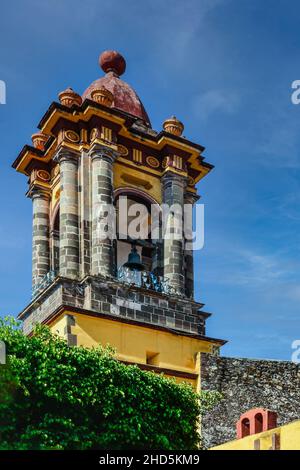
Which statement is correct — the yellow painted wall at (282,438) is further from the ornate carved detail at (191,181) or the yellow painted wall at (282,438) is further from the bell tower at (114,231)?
the ornate carved detail at (191,181)

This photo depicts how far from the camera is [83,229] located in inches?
1035

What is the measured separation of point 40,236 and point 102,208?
282 centimetres

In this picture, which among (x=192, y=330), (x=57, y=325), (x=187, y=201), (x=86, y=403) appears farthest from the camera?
(x=187, y=201)

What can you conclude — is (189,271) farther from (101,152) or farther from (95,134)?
(95,134)

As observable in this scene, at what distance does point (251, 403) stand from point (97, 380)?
5.66 m

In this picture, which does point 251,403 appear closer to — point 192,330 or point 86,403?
point 192,330

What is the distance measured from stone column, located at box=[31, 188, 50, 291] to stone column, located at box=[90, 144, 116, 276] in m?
2.39

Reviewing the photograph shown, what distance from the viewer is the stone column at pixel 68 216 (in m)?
25.9

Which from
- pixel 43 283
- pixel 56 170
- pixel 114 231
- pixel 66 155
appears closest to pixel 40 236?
pixel 43 283

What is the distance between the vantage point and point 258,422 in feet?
68.7

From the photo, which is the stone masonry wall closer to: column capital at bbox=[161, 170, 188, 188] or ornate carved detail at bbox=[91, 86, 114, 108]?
column capital at bbox=[161, 170, 188, 188]

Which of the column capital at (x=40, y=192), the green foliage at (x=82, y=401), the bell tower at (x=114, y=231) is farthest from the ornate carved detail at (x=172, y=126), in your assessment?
the green foliage at (x=82, y=401)
